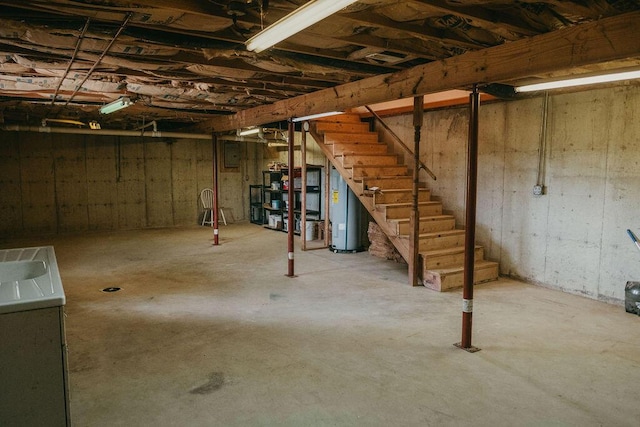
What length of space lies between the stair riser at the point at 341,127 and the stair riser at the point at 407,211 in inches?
80.0

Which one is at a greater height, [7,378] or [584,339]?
[7,378]

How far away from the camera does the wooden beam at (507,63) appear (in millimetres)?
2686

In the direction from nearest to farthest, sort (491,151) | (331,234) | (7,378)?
(7,378)
(491,151)
(331,234)

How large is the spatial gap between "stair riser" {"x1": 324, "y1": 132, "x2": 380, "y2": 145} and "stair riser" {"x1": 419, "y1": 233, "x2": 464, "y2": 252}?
236cm

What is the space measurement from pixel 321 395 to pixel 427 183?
5.16 metres

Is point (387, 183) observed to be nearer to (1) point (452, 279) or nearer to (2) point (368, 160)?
(2) point (368, 160)

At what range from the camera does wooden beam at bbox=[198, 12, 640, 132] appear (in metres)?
2.69

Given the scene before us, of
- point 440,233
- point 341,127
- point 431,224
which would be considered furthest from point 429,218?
point 341,127

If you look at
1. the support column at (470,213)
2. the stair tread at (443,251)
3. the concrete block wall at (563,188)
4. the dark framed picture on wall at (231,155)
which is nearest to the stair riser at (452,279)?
the stair tread at (443,251)

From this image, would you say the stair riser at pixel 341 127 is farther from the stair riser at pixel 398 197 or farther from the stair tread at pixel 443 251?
the stair tread at pixel 443 251

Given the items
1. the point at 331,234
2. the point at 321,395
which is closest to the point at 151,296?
the point at 321,395

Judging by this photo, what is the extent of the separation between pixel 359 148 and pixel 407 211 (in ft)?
5.22

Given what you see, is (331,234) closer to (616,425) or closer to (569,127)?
(569,127)

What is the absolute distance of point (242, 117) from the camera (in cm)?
744
